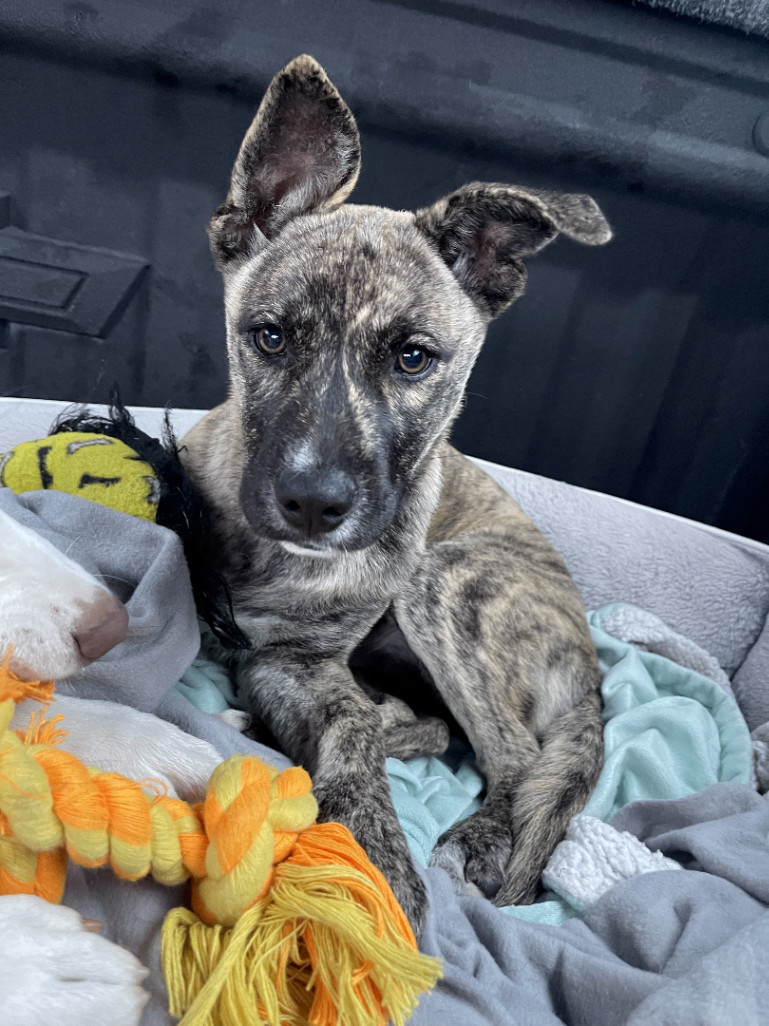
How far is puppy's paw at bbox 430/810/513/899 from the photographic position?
6.06ft

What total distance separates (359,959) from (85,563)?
99 centimetres

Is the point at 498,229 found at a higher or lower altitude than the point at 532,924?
higher

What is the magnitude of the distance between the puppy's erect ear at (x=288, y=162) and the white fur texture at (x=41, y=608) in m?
1.12

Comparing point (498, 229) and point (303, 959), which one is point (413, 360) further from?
point (303, 959)

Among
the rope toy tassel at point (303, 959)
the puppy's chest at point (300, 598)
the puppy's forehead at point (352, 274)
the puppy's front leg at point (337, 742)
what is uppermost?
the puppy's forehead at point (352, 274)

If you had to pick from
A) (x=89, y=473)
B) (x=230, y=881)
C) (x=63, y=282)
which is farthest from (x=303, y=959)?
(x=63, y=282)

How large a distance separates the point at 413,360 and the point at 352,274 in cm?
25

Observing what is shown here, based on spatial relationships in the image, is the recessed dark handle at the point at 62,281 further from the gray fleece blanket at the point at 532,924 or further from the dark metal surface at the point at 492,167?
the gray fleece blanket at the point at 532,924

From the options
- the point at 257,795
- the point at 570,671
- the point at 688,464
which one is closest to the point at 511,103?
the point at 688,464

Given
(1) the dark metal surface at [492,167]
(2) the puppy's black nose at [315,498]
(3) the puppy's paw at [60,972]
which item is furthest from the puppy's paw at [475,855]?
(1) the dark metal surface at [492,167]

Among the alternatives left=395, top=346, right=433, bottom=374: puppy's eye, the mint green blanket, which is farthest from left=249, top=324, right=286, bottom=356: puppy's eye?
the mint green blanket

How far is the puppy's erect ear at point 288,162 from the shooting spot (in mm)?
1909

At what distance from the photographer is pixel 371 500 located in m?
1.75

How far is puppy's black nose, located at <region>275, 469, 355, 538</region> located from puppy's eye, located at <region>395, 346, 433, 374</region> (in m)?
Result: 0.39
